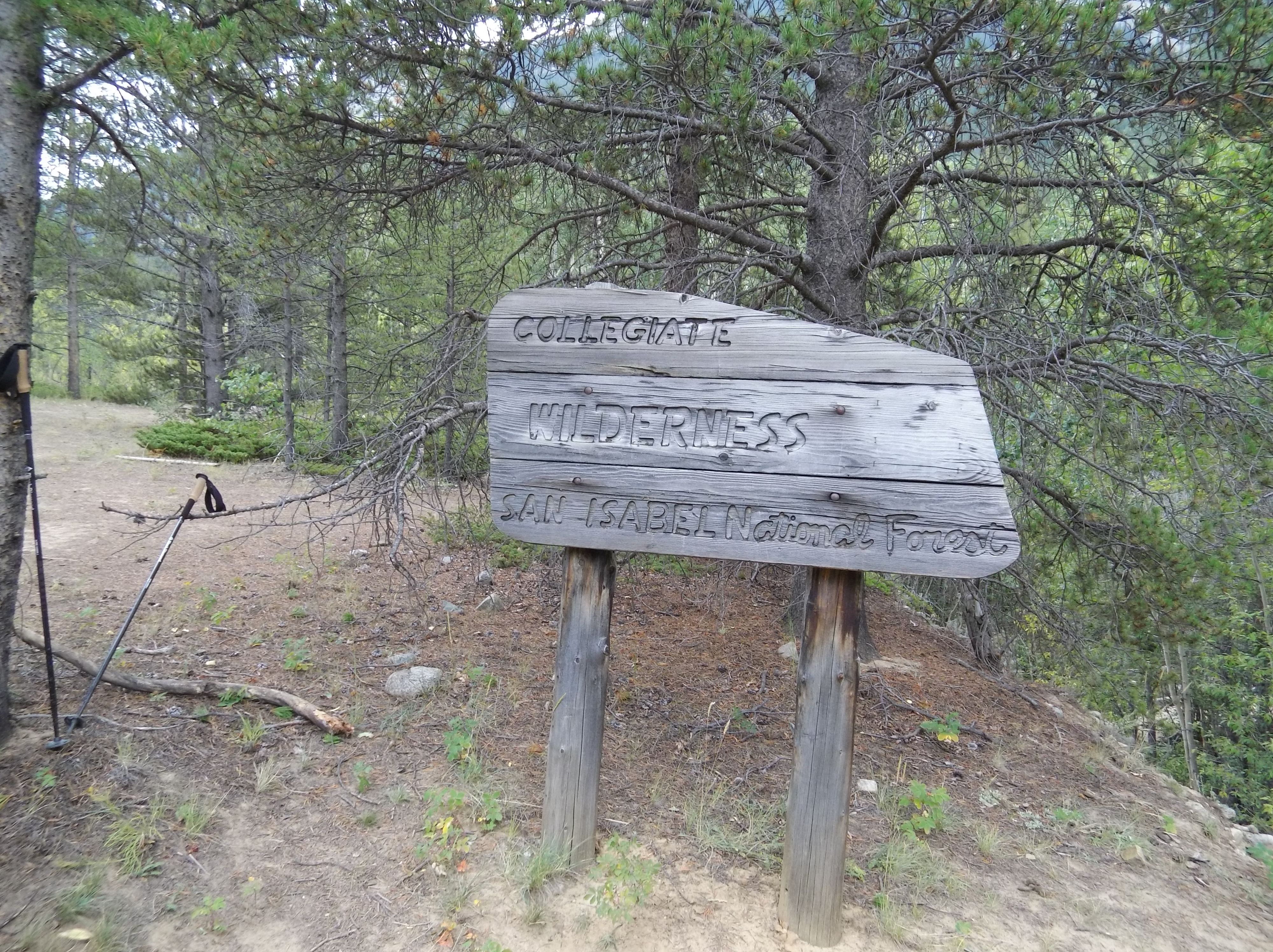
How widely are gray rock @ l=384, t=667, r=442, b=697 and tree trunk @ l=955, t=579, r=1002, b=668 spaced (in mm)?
3700

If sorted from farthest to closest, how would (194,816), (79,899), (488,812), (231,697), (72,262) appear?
(72,262) < (231,697) < (488,812) < (194,816) < (79,899)

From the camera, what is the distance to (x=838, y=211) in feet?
16.7

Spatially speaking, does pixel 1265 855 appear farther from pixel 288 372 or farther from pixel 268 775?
pixel 288 372

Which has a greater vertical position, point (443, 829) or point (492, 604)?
point (492, 604)

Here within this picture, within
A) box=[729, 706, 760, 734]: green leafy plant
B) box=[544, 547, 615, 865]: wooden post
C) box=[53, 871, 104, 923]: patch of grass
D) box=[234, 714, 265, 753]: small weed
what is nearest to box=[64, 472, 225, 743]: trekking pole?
box=[234, 714, 265, 753]: small weed

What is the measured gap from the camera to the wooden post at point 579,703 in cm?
303

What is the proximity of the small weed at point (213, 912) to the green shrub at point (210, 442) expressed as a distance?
37.3 feet

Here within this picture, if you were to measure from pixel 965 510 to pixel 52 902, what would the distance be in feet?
11.8

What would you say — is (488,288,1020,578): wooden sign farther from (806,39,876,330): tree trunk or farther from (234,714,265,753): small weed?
(806,39,876,330): tree trunk

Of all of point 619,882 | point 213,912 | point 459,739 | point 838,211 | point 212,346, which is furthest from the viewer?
point 212,346

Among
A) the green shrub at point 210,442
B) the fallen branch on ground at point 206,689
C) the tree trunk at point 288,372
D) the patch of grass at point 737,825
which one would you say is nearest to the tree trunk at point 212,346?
the green shrub at point 210,442

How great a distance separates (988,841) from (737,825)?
4.19 feet

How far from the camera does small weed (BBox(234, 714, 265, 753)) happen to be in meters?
3.75

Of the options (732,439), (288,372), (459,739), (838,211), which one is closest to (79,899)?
(459,739)
